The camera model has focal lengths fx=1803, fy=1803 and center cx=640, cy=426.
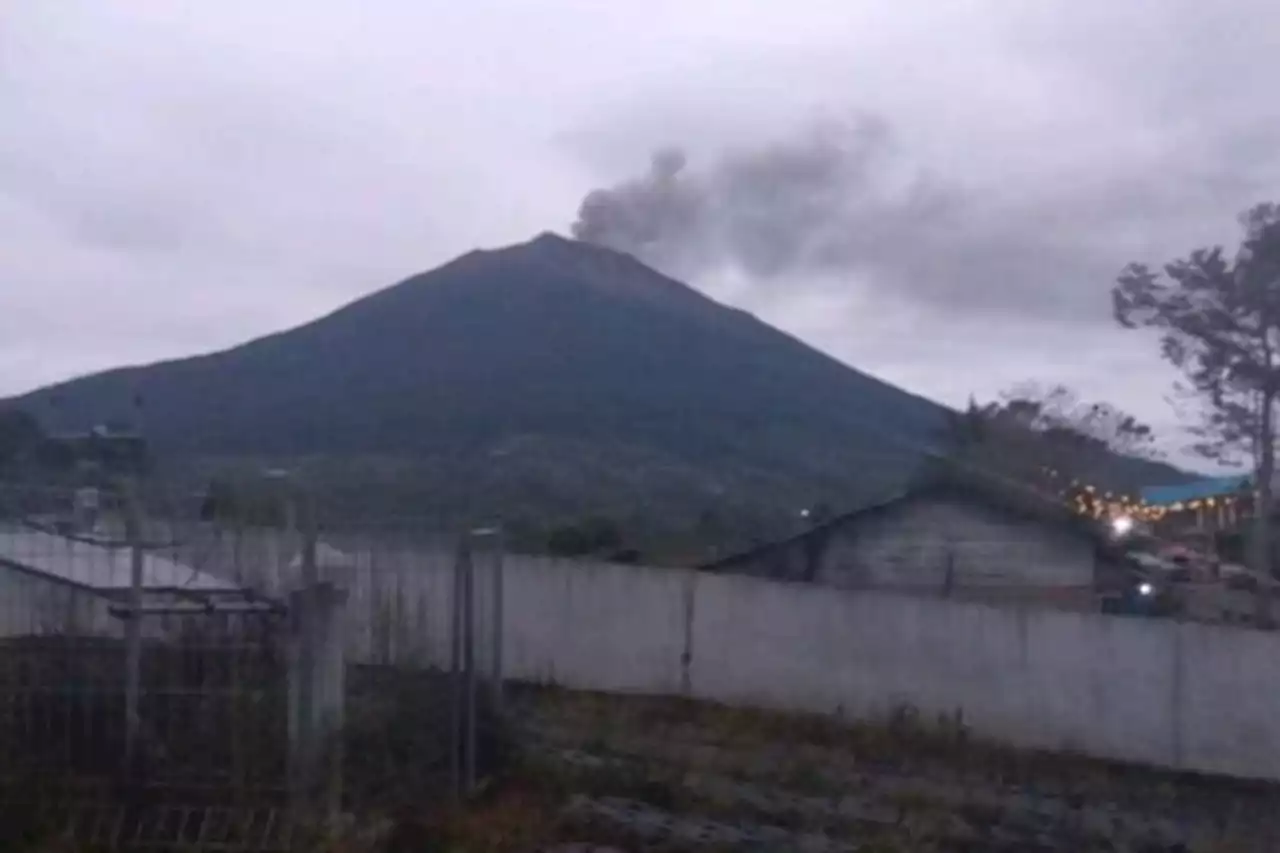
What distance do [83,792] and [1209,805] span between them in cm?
857

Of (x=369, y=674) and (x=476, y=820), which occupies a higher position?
(x=369, y=674)

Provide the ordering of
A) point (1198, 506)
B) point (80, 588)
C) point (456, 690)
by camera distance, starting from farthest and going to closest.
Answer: point (1198, 506) → point (456, 690) → point (80, 588)

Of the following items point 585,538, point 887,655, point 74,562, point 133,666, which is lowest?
point 887,655

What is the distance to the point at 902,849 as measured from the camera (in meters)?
10.4

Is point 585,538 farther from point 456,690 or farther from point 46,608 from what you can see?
point 46,608

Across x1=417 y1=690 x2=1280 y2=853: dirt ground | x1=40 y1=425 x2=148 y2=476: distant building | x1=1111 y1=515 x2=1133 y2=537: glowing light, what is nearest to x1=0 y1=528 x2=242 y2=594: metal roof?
x1=417 y1=690 x2=1280 y2=853: dirt ground

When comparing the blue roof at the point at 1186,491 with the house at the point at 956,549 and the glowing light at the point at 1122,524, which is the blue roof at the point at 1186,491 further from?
the house at the point at 956,549

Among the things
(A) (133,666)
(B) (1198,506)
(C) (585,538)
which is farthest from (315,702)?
(B) (1198,506)

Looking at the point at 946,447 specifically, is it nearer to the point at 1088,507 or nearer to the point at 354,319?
the point at 1088,507

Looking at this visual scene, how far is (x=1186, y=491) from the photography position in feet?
208

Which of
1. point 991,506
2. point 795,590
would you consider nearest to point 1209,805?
point 795,590

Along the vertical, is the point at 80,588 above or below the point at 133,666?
above

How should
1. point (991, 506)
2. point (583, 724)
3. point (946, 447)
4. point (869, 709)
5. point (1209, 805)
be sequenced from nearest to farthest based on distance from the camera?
point (1209, 805)
point (583, 724)
point (869, 709)
point (991, 506)
point (946, 447)

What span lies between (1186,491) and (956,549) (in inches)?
1630
